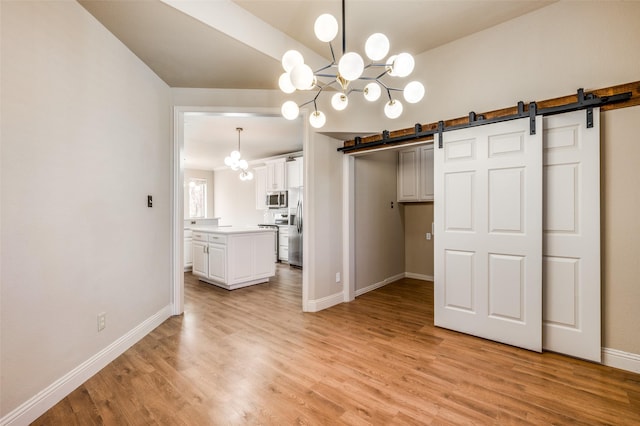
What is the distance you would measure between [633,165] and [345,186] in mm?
2637

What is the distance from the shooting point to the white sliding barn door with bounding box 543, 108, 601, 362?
7.41 ft

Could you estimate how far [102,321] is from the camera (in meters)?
2.28

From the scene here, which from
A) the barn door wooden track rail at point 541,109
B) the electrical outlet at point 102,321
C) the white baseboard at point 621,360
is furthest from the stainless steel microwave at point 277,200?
the white baseboard at point 621,360

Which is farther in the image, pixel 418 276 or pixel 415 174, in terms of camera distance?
pixel 418 276

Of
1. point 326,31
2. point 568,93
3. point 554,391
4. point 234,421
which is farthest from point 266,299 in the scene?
point 568,93

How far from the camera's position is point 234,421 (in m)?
1.67

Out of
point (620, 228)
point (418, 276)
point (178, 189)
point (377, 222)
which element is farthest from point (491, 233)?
point (178, 189)

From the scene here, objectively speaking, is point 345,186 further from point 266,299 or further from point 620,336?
point 620,336

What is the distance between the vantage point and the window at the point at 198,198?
30.7ft

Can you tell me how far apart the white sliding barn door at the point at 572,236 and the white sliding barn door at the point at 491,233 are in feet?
0.38

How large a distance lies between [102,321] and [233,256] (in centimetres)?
228

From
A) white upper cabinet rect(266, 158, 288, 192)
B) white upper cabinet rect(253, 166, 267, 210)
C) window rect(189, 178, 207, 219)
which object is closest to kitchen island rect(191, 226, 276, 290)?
white upper cabinet rect(266, 158, 288, 192)

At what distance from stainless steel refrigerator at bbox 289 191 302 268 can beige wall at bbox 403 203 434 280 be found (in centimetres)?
228

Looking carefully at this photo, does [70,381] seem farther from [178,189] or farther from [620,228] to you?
[620,228]
